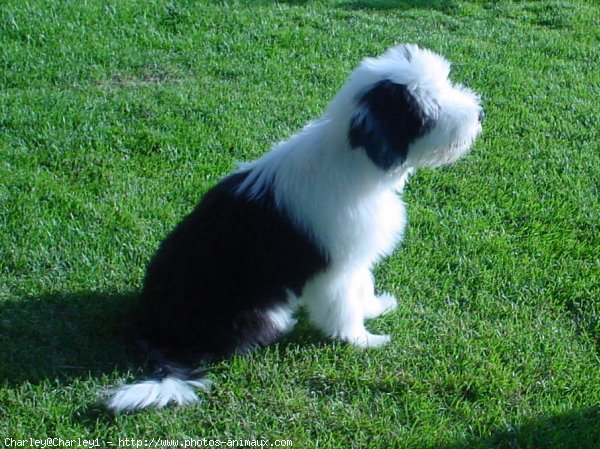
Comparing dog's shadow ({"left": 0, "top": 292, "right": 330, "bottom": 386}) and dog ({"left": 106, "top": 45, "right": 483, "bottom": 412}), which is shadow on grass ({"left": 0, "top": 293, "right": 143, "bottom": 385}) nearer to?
dog's shadow ({"left": 0, "top": 292, "right": 330, "bottom": 386})

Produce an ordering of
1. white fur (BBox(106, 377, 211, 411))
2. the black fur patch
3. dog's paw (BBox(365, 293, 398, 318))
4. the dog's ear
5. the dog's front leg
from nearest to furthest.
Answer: the dog's ear
white fur (BBox(106, 377, 211, 411))
the black fur patch
the dog's front leg
dog's paw (BBox(365, 293, 398, 318))

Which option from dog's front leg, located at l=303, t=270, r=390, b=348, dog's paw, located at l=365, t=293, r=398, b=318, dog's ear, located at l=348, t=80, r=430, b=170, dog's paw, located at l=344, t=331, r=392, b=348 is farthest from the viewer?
dog's paw, located at l=365, t=293, r=398, b=318

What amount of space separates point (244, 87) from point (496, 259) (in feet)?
8.23

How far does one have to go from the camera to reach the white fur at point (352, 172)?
332cm

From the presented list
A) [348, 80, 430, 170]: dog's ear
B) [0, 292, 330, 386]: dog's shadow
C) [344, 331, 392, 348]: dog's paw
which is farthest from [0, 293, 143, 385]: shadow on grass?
[348, 80, 430, 170]: dog's ear

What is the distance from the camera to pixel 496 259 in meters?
4.62

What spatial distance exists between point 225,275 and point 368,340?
83cm

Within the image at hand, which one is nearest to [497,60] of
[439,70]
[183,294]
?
[439,70]

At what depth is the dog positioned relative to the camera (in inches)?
130

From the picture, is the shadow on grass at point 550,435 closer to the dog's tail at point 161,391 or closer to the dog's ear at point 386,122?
the dog's tail at point 161,391

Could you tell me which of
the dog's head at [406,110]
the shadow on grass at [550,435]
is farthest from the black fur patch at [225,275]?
the shadow on grass at [550,435]

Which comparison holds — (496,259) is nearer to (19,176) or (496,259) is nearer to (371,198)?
(371,198)

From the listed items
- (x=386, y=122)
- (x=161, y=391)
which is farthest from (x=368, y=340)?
(x=386, y=122)

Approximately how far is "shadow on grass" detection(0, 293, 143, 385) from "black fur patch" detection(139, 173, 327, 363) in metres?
0.22
